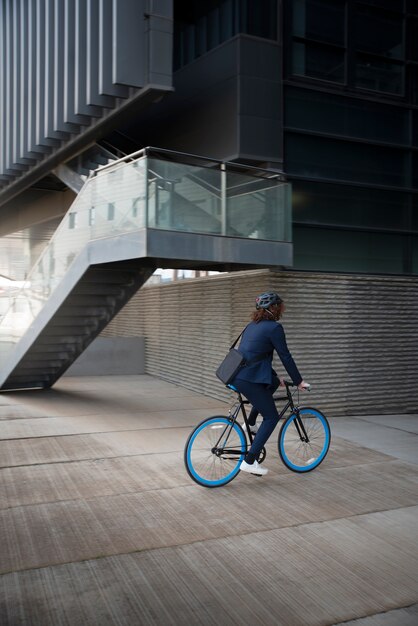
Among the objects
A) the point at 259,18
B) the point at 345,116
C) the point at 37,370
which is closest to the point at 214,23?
the point at 259,18

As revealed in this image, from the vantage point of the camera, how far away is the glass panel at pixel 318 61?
11.9m

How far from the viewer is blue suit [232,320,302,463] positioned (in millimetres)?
6316

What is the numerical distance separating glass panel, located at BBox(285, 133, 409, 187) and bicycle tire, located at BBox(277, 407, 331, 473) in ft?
19.9

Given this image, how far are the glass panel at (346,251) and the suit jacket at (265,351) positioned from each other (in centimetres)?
557

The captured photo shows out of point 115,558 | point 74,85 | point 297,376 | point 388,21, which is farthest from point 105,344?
point 115,558

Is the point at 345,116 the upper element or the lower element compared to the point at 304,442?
upper

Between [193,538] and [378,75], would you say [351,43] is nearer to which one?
[378,75]

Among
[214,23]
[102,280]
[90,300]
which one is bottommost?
[90,300]

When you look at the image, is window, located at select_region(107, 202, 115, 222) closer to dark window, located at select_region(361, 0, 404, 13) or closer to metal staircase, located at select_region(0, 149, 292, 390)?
metal staircase, located at select_region(0, 149, 292, 390)

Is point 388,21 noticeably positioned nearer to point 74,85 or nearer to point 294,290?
point 294,290

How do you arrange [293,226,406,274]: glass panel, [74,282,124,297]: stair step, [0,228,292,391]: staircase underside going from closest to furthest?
[0,228,292,391]: staircase underside < [74,282,124,297]: stair step < [293,226,406,274]: glass panel

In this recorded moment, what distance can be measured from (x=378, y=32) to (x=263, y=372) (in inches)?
371

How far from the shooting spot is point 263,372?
20.7 feet

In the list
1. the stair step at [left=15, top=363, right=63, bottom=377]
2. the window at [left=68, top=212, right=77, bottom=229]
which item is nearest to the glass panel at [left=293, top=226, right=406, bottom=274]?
the window at [left=68, top=212, right=77, bottom=229]
